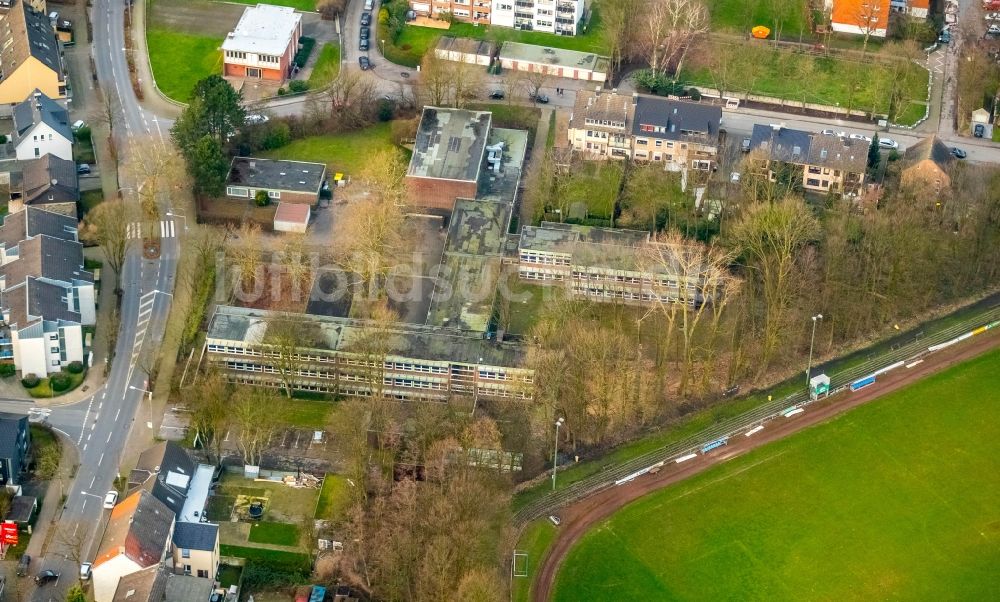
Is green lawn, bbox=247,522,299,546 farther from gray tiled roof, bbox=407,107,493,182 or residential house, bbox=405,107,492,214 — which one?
gray tiled roof, bbox=407,107,493,182

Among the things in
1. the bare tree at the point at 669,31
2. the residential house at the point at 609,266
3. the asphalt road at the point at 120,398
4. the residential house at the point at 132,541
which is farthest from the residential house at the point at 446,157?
the residential house at the point at 132,541

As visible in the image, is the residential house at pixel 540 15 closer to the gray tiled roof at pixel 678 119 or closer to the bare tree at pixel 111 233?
the gray tiled roof at pixel 678 119

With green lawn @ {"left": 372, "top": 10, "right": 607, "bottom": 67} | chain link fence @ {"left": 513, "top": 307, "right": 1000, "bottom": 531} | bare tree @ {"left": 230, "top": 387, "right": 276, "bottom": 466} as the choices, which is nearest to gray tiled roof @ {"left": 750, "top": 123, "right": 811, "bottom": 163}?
chain link fence @ {"left": 513, "top": 307, "right": 1000, "bottom": 531}

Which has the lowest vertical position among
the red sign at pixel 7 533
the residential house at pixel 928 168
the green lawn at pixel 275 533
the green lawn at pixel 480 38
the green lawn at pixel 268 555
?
the green lawn at pixel 268 555

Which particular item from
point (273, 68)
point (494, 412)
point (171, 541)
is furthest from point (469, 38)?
point (171, 541)

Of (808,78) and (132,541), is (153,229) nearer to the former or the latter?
(132,541)

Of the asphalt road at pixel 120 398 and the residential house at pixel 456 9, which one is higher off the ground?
the residential house at pixel 456 9

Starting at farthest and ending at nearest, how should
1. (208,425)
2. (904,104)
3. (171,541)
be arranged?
1. (904,104)
2. (208,425)
3. (171,541)

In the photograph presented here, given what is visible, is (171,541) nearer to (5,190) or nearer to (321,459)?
(321,459)
